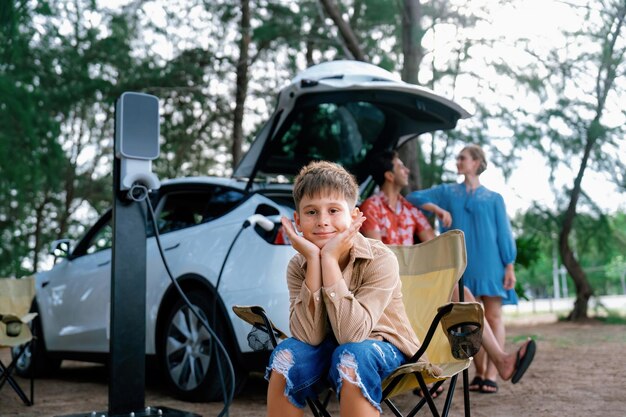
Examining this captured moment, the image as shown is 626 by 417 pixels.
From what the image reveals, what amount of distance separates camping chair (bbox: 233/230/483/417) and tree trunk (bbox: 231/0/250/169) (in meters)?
7.58

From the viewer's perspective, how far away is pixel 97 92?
10.0 m

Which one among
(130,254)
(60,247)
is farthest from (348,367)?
(60,247)

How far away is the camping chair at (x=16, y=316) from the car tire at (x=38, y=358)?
1009 millimetres

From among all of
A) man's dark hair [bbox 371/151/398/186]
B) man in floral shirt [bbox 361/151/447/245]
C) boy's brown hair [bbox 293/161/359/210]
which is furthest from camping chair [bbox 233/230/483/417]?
man's dark hair [bbox 371/151/398/186]

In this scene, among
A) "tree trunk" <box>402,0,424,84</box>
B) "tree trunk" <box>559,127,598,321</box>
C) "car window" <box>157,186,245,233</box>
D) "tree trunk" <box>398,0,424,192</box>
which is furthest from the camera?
"tree trunk" <box>559,127,598,321</box>

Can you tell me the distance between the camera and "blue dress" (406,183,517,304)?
4.53 m

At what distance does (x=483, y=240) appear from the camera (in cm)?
456

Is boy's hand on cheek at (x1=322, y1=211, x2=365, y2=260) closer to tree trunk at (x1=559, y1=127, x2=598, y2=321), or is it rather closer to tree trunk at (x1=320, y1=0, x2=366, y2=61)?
tree trunk at (x1=320, y1=0, x2=366, y2=61)

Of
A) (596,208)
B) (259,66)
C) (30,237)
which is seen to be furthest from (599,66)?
(30,237)

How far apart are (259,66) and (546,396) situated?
810cm

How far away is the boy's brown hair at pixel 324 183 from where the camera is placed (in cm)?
230

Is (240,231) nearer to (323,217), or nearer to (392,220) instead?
(392,220)

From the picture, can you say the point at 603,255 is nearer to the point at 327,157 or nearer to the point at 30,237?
the point at 327,157

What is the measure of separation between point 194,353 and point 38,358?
231cm
